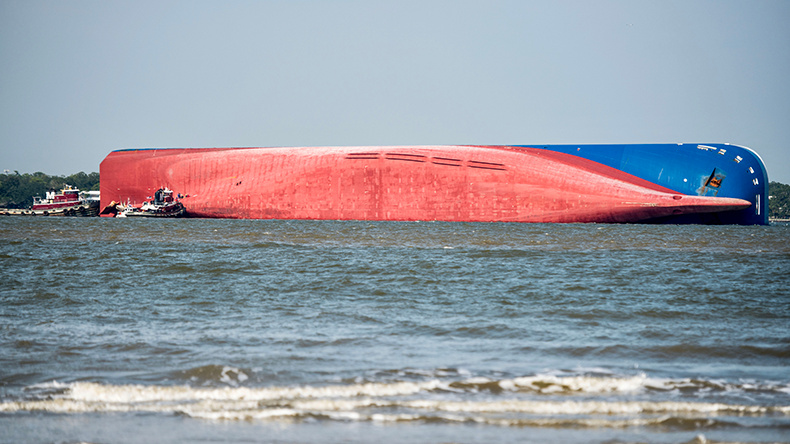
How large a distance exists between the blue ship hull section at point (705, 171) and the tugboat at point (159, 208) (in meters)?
25.2

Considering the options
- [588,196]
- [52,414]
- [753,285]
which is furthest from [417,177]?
[52,414]

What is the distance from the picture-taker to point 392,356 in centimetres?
578

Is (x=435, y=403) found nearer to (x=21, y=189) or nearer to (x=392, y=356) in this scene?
(x=392, y=356)

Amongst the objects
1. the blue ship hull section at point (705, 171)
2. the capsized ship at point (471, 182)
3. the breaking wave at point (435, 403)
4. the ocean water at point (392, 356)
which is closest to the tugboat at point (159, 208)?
the capsized ship at point (471, 182)

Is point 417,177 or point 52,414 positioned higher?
point 417,177

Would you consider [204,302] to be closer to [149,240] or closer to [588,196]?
[149,240]

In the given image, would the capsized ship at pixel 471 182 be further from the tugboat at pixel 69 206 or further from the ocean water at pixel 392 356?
the ocean water at pixel 392 356

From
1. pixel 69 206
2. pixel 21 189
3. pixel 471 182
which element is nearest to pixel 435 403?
pixel 471 182

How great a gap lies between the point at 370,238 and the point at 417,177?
49.3 ft

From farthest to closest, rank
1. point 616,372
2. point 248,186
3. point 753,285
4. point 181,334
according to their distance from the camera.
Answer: point 248,186
point 753,285
point 181,334
point 616,372

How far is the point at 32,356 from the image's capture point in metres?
5.75

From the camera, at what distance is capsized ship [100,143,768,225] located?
3459 centimetres

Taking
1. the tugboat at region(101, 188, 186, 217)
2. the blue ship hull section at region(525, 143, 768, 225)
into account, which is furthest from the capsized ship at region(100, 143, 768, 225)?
the tugboat at region(101, 188, 186, 217)

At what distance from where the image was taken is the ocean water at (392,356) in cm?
Answer: 408
